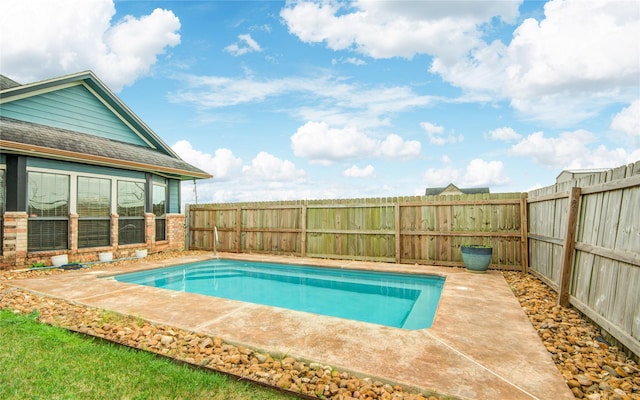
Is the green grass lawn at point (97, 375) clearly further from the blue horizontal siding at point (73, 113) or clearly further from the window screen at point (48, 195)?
the blue horizontal siding at point (73, 113)

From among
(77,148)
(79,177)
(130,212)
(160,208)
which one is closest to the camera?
(77,148)

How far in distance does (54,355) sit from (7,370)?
0.36 meters

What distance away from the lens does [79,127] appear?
36.5 feet

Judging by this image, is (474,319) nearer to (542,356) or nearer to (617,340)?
(542,356)

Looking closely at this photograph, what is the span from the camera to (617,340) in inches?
145

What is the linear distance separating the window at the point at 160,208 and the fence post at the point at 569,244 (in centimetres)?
1180

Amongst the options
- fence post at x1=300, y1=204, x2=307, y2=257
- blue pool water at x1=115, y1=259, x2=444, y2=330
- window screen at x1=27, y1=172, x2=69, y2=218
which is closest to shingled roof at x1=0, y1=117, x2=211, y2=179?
window screen at x1=27, y1=172, x2=69, y2=218

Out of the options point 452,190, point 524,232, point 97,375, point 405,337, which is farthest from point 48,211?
point 452,190

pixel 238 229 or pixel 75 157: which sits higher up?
pixel 75 157

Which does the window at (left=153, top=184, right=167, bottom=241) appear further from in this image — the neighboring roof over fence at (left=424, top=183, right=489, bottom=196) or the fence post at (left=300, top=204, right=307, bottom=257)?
the neighboring roof over fence at (left=424, top=183, right=489, bottom=196)

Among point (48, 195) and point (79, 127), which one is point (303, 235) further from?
point (79, 127)

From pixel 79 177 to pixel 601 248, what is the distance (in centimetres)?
1191

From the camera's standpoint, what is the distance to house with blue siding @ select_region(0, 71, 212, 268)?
26.8 ft

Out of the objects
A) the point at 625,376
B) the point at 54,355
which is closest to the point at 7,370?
the point at 54,355
